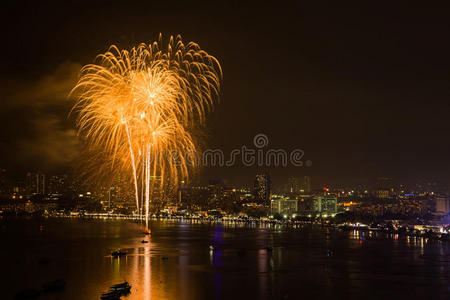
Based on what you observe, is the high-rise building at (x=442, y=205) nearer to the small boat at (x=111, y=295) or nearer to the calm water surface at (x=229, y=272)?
the calm water surface at (x=229, y=272)

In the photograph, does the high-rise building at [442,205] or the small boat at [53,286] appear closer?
the small boat at [53,286]

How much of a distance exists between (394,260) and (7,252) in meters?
23.9

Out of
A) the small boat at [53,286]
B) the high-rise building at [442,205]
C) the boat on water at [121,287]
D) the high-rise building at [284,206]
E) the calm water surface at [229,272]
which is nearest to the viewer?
the boat on water at [121,287]

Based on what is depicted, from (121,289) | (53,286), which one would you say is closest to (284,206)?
(53,286)

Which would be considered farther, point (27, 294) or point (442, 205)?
point (442, 205)

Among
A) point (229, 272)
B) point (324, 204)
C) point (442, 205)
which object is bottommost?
point (324, 204)

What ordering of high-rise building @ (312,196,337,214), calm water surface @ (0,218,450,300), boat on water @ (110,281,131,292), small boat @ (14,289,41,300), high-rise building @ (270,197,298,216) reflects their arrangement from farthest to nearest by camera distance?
high-rise building @ (312,196,337,214) → high-rise building @ (270,197,298,216) → calm water surface @ (0,218,450,300) → boat on water @ (110,281,131,292) → small boat @ (14,289,41,300)

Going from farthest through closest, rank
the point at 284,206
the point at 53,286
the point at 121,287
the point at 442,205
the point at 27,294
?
the point at 284,206
the point at 442,205
the point at 53,286
the point at 121,287
the point at 27,294

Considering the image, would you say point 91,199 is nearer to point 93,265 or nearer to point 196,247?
point 196,247

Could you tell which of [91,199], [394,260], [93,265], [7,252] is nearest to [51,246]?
[7,252]

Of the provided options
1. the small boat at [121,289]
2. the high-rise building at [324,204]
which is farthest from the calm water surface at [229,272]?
the high-rise building at [324,204]

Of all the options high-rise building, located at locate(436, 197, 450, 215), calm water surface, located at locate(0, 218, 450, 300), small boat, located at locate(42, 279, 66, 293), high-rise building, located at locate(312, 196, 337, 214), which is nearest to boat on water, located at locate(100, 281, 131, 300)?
calm water surface, located at locate(0, 218, 450, 300)

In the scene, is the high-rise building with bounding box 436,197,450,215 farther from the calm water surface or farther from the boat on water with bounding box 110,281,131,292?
the boat on water with bounding box 110,281,131,292

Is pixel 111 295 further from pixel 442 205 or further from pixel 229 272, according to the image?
pixel 442 205
